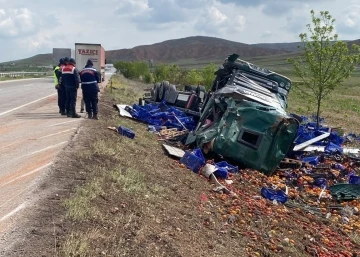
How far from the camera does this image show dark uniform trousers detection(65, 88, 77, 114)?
40.9 feet

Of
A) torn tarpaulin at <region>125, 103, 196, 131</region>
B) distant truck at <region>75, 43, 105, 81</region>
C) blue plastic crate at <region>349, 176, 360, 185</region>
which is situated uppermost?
distant truck at <region>75, 43, 105, 81</region>

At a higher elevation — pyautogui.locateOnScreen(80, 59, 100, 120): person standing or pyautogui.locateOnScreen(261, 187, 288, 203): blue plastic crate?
pyautogui.locateOnScreen(80, 59, 100, 120): person standing

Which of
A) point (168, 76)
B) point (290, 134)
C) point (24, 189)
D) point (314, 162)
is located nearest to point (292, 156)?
point (314, 162)

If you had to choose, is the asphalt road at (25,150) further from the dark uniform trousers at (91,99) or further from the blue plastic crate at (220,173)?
the blue plastic crate at (220,173)

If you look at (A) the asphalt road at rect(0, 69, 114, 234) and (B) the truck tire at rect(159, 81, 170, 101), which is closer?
(A) the asphalt road at rect(0, 69, 114, 234)

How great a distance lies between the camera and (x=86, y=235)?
4.33 m

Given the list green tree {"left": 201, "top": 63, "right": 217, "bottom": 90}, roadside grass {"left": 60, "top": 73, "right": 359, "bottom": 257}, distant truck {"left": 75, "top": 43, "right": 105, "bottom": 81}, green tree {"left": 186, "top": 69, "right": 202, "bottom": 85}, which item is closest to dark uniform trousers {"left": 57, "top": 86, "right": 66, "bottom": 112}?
roadside grass {"left": 60, "top": 73, "right": 359, "bottom": 257}

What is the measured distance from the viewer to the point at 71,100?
12570mm

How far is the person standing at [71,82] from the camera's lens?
1248cm

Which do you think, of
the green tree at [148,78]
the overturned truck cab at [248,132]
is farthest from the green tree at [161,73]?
the overturned truck cab at [248,132]

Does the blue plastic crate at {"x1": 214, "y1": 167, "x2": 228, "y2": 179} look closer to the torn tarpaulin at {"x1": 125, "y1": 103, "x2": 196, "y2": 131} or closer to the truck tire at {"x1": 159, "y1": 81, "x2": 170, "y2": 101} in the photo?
the torn tarpaulin at {"x1": 125, "y1": 103, "x2": 196, "y2": 131}

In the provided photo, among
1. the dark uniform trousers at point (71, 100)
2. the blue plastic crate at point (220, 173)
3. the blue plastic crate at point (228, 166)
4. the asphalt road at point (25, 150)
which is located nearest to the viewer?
the asphalt road at point (25, 150)

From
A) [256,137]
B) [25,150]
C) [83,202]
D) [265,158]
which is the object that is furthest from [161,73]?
[83,202]

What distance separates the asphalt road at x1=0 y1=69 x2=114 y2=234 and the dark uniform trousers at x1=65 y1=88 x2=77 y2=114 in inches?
11.8
